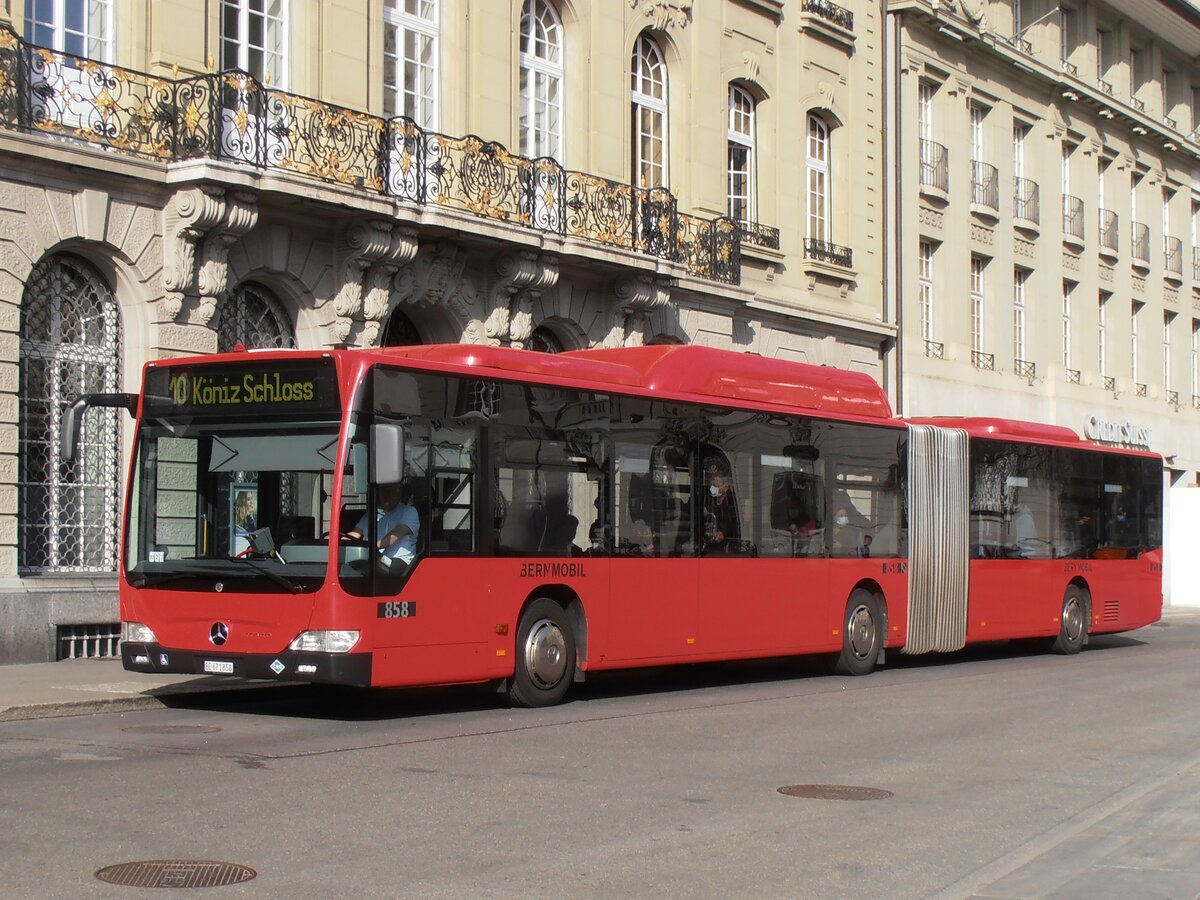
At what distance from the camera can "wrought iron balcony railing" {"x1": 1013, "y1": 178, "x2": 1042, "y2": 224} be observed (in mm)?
39062

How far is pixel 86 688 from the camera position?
1455 cm

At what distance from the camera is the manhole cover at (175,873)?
23.0ft

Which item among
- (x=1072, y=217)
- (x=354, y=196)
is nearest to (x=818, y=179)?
(x=1072, y=217)

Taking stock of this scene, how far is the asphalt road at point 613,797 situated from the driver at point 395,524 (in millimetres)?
1294

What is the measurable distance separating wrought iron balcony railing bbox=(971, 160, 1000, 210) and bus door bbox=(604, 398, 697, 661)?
22.4 meters

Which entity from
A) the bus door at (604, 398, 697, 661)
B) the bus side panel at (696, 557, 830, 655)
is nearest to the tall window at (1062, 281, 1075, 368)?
the bus side panel at (696, 557, 830, 655)

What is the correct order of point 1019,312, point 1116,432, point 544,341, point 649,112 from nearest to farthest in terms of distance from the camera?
point 544,341
point 649,112
point 1019,312
point 1116,432

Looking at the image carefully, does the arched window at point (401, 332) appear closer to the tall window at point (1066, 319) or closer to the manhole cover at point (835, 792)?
the manhole cover at point (835, 792)

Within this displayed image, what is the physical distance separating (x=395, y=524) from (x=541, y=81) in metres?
13.6

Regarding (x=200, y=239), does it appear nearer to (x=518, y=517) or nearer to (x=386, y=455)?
(x=518, y=517)

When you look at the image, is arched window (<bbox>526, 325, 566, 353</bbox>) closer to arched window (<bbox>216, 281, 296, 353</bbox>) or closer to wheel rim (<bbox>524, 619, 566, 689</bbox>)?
arched window (<bbox>216, 281, 296, 353</bbox>)

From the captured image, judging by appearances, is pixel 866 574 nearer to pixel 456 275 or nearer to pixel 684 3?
pixel 456 275

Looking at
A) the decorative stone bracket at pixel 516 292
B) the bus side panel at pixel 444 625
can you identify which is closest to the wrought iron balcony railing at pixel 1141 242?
the decorative stone bracket at pixel 516 292

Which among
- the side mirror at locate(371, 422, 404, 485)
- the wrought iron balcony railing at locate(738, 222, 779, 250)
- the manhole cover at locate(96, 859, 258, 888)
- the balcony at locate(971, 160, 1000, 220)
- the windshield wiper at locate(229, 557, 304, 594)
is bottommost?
the manhole cover at locate(96, 859, 258, 888)
